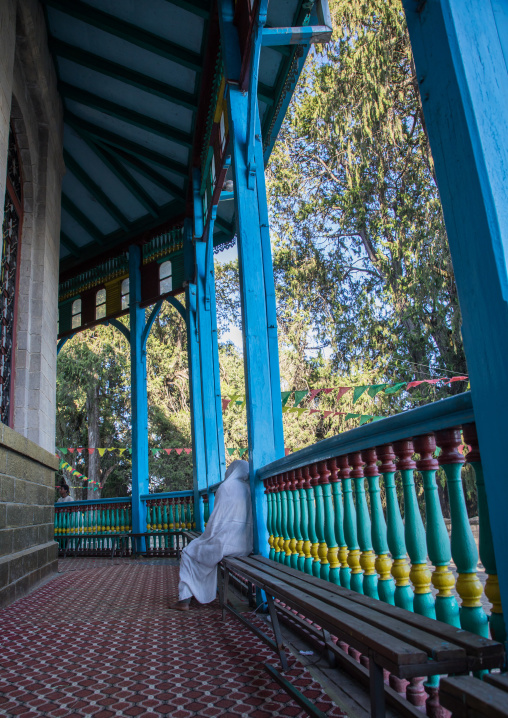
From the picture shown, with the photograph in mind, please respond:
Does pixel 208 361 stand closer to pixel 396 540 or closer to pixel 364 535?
pixel 364 535

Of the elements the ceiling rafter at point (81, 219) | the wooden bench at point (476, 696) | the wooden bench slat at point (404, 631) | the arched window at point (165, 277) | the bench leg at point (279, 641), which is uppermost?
the ceiling rafter at point (81, 219)

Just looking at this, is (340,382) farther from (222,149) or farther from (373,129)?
(222,149)

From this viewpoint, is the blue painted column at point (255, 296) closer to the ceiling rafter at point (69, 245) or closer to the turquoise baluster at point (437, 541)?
the turquoise baluster at point (437, 541)

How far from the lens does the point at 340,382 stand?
14.6m

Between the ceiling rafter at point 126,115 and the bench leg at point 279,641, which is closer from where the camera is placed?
the bench leg at point 279,641

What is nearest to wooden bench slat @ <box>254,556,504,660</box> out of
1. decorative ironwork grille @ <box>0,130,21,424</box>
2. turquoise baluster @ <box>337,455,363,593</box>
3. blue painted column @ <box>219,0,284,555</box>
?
turquoise baluster @ <box>337,455,363,593</box>

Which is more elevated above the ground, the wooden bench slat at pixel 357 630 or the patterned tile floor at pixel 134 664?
the wooden bench slat at pixel 357 630

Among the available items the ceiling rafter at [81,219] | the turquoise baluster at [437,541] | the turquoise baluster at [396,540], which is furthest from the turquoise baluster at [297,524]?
the ceiling rafter at [81,219]

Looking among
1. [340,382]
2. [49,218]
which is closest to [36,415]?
[49,218]

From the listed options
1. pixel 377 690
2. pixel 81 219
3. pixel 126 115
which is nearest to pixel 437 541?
pixel 377 690

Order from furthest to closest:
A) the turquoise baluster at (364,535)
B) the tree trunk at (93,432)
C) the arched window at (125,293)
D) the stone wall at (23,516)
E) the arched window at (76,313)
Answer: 1. the tree trunk at (93,432)
2. the arched window at (76,313)
3. the arched window at (125,293)
4. the stone wall at (23,516)
5. the turquoise baluster at (364,535)

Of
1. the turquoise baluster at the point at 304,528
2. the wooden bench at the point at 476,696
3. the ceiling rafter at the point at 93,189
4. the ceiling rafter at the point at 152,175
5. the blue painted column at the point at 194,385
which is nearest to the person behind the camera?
the wooden bench at the point at 476,696

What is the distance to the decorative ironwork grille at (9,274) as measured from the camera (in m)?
6.02

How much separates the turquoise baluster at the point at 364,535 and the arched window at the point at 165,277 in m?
7.72
